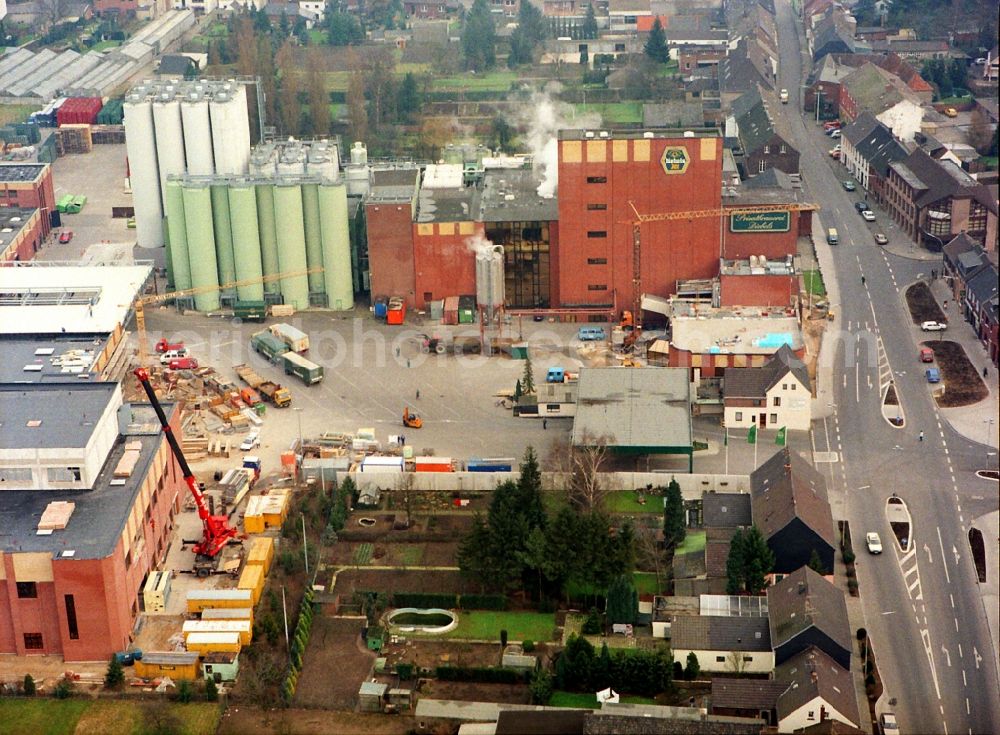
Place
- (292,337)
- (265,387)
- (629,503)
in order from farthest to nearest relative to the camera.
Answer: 1. (292,337)
2. (265,387)
3. (629,503)

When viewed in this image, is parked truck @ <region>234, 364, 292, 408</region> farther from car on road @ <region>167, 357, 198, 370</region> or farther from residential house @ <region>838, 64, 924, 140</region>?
residential house @ <region>838, 64, 924, 140</region>

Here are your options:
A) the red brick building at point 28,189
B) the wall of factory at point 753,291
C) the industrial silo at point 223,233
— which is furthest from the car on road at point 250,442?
the red brick building at point 28,189

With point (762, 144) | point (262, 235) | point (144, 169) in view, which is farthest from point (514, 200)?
point (762, 144)

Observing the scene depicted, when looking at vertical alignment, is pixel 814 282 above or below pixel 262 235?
below

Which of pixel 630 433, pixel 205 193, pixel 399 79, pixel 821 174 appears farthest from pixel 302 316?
pixel 399 79

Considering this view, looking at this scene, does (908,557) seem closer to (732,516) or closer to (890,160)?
(732,516)

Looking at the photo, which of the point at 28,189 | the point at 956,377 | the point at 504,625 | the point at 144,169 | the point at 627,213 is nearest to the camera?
the point at 504,625

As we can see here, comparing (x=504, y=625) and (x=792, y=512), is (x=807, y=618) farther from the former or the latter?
(x=504, y=625)

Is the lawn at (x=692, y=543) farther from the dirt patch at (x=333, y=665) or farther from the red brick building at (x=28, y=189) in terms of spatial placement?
the red brick building at (x=28, y=189)

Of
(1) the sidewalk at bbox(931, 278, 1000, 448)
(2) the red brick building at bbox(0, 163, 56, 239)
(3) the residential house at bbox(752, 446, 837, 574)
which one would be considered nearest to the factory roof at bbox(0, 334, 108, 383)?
(2) the red brick building at bbox(0, 163, 56, 239)
